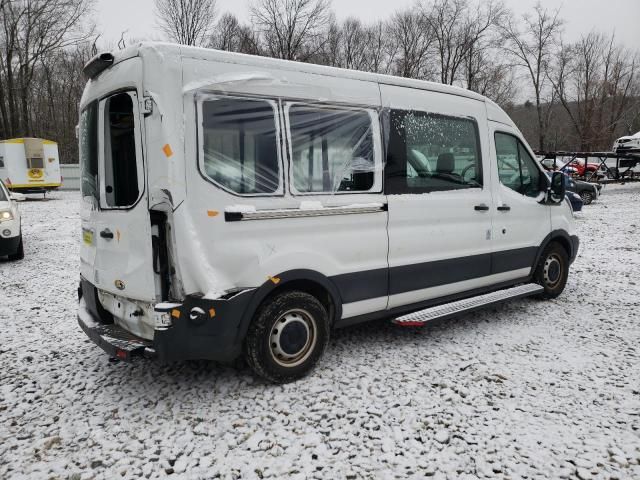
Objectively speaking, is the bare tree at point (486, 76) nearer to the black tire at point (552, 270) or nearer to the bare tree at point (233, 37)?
the bare tree at point (233, 37)

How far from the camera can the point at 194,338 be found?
3320mm

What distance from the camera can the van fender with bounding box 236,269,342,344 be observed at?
11.3 feet

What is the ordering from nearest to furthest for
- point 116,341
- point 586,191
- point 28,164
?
point 116,341
point 586,191
point 28,164

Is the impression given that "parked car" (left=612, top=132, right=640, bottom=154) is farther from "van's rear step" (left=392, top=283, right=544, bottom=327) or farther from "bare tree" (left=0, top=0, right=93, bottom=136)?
"bare tree" (left=0, top=0, right=93, bottom=136)

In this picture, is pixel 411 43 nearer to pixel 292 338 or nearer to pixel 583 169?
pixel 583 169

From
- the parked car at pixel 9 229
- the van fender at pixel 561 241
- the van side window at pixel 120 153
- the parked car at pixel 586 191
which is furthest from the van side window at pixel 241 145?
the parked car at pixel 586 191

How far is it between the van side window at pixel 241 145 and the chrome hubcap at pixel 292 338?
40.1 inches

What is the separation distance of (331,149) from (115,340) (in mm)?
2231

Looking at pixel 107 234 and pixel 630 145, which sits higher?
pixel 630 145

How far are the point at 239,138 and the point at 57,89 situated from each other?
41864 mm

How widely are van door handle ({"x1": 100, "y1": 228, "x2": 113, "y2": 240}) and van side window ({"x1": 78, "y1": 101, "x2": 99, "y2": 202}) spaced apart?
29cm

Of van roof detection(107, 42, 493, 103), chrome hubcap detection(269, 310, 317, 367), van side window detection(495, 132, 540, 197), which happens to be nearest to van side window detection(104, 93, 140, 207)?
van roof detection(107, 42, 493, 103)

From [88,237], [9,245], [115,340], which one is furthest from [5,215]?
[115,340]

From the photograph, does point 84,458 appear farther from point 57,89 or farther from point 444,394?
point 57,89
